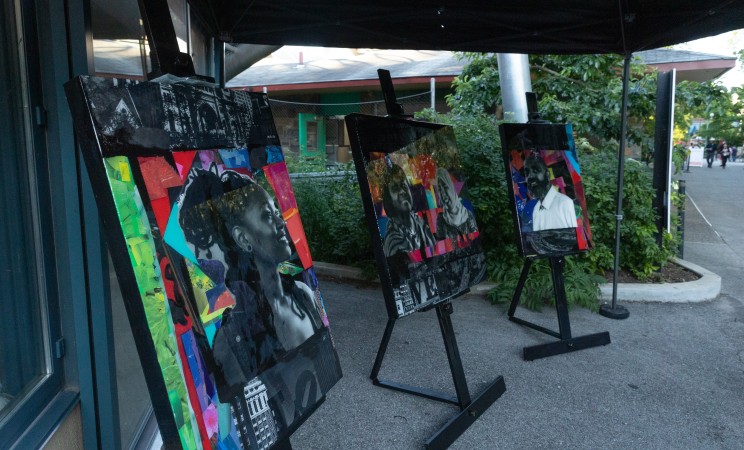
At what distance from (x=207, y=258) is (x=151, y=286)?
212 millimetres

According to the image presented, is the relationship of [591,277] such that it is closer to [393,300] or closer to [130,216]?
[393,300]

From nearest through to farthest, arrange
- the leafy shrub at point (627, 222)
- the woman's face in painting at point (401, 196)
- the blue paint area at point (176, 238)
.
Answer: the blue paint area at point (176, 238) → the woman's face in painting at point (401, 196) → the leafy shrub at point (627, 222)

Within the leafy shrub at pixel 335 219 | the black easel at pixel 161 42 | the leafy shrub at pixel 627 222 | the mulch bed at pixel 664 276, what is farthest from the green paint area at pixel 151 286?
the mulch bed at pixel 664 276

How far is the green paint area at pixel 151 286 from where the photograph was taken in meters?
1.24

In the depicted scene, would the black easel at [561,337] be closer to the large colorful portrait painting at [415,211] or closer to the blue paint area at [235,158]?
the large colorful portrait painting at [415,211]

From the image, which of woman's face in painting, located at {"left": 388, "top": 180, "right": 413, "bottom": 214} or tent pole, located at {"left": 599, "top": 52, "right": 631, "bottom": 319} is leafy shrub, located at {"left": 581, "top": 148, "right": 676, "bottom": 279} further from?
woman's face in painting, located at {"left": 388, "top": 180, "right": 413, "bottom": 214}

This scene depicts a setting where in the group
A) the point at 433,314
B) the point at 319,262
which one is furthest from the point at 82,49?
the point at 319,262

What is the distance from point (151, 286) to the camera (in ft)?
4.17

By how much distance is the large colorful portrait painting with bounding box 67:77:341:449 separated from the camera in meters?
1.25

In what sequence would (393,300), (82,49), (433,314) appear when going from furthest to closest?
(433,314) < (393,300) < (82,49)

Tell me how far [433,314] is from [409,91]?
9234 millimetres

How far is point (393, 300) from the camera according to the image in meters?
2.72

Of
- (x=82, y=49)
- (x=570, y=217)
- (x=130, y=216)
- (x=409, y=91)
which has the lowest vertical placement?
(x=570, y=217)

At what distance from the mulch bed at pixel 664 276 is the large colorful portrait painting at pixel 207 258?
4789mm
